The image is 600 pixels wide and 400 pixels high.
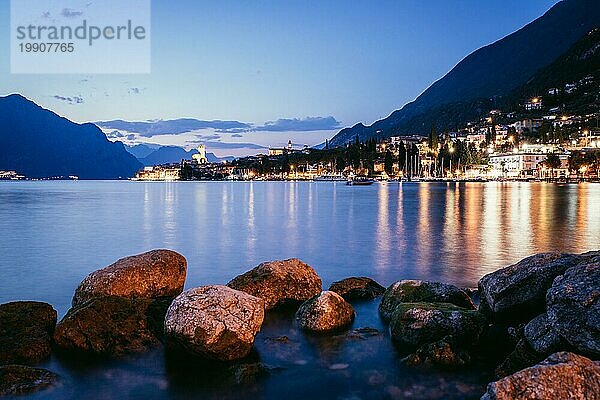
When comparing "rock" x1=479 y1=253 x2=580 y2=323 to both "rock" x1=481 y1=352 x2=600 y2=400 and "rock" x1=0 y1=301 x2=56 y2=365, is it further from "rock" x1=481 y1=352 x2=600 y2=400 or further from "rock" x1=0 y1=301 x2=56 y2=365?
"rock" x1=0 y1=301 x2=56 y2=365

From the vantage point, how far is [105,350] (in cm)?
1237

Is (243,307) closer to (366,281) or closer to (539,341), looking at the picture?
(539,341)

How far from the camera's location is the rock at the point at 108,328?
12.4 metres

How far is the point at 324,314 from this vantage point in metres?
14.2

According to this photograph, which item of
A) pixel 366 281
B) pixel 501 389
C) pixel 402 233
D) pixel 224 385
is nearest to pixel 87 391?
pixel 224 385

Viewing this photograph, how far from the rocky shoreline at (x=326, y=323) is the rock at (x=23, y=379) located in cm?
2

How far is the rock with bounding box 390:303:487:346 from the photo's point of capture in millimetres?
12508

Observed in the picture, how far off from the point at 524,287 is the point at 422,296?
9.71 ft

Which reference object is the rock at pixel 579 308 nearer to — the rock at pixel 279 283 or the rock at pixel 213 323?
the rock at pixel 213 323

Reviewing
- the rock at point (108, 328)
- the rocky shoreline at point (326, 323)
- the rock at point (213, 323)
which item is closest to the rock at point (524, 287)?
the rocky shoreline at point (326, 323)

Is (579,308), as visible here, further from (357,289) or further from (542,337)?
(357,289)

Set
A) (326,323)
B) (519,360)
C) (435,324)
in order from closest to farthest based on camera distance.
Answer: (519,360), (435,324), (326,323)

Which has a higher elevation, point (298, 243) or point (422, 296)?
point (422, 296)

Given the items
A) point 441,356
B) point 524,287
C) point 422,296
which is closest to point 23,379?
point 441,356
